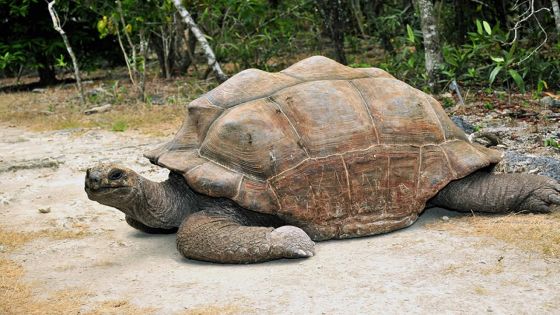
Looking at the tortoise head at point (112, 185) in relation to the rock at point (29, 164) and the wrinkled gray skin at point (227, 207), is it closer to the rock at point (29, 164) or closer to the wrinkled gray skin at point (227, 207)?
the wrinkled gray skin at point (227, 207)

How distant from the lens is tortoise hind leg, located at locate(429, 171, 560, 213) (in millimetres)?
4387

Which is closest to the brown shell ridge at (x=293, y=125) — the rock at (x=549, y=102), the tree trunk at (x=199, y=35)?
the rock at (x=549, y=102)

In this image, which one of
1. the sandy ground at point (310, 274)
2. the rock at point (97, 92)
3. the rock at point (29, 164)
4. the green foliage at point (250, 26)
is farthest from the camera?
the rock at point (97, 92)

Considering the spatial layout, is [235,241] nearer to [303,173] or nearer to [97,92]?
[303,173]

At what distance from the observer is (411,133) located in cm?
443

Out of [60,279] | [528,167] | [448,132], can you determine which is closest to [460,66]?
[528,167]

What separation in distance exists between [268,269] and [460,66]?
560 centimetres

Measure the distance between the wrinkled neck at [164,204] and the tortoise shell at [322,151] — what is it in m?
0.19

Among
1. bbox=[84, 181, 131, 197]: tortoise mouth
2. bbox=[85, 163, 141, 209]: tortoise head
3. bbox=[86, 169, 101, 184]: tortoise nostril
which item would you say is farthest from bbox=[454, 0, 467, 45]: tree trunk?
bbox=[86, 169, 101, 184]: tortoise nostril

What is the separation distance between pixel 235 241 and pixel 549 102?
15.6 ft

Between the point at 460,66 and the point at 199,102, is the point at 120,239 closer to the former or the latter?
the point at 199,102

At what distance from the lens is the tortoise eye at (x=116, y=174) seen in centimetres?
404

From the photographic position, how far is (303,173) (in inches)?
163

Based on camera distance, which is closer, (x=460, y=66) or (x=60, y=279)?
(x=60, y=279)
